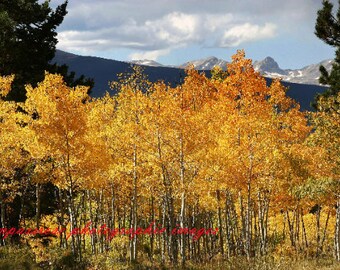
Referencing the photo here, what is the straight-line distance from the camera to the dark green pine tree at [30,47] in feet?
83.0

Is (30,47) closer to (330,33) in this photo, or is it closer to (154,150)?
(154,150)

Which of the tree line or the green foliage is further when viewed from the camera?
the green foliage

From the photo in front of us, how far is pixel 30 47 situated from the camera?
29.4 meters

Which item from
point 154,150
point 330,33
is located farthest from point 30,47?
point 330,33

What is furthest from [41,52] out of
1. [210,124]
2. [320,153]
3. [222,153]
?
[320,153]

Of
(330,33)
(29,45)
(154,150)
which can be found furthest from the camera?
(29,45)

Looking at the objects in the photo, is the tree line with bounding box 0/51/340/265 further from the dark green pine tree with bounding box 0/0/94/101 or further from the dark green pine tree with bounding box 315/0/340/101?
the dark green pine tree with bounding box 0/0/94/101

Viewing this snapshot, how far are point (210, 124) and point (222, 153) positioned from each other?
3.47 m

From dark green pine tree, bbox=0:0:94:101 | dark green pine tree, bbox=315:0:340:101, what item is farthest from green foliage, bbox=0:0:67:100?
dark green pine tree, bbox=315:0:340:101

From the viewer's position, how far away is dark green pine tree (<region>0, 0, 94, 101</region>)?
25.3m

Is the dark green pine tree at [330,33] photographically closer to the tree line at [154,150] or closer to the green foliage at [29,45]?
the tree line at [154,150]

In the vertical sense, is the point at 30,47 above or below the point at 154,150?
above

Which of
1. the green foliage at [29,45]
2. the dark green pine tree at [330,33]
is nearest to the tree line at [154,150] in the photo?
the dark green pine tree at [330,33]

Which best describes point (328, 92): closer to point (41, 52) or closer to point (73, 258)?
point (73, 258)
